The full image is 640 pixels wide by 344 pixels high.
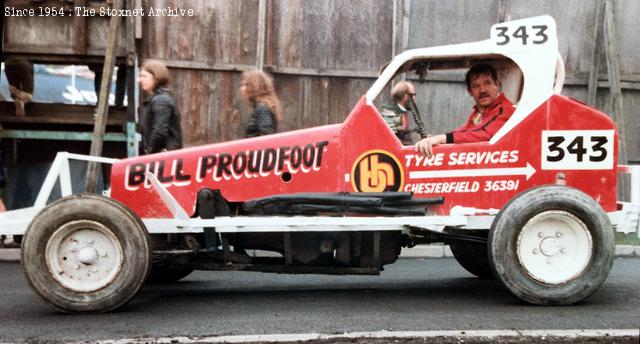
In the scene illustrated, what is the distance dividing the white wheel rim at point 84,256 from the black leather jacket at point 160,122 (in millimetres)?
1982

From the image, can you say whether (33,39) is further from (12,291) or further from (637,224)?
(637,224)

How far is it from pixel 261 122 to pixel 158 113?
96 cm

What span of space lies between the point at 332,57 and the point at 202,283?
19.0 feet

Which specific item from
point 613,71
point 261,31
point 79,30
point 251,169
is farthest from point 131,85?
point 613,71

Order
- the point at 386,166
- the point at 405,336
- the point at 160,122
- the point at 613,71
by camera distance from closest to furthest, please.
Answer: the point at 405,336
the point at 386,166
the point at 160,122
the point at 613,71

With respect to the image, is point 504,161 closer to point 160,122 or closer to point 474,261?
point 474,261

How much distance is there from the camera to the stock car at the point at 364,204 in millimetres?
5480

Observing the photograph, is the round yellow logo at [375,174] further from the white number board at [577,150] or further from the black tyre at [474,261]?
the black tyre at [474,261]

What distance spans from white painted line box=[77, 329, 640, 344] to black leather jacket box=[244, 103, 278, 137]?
331 centimetres

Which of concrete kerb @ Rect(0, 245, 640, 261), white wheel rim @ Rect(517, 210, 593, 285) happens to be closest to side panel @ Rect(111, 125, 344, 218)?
white wheel rim @ Rect(517, 210, 593, 285)

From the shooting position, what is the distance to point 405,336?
14.7ft

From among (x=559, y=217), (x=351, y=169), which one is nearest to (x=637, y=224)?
(x=559, y=217)

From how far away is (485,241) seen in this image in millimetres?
5984

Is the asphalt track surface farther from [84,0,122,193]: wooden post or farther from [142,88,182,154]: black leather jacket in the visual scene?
[84,0,122,193]: wooden post
